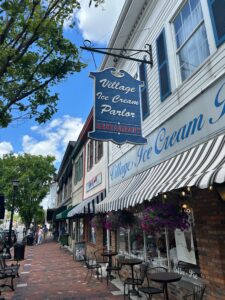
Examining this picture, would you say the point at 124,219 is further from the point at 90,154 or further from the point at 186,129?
the point at 90,154

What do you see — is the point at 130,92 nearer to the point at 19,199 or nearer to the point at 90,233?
the point at 90,233

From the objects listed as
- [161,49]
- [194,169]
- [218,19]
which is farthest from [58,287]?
[218,19]

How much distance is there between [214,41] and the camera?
16.7ft

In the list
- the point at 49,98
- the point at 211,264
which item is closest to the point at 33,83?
the point at 49,98

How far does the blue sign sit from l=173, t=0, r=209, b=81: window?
141 cm

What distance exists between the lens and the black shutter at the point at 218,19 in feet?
16.1

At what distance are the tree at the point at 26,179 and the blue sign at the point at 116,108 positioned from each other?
28352 mm

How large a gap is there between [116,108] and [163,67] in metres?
1.70

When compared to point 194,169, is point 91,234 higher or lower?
lower

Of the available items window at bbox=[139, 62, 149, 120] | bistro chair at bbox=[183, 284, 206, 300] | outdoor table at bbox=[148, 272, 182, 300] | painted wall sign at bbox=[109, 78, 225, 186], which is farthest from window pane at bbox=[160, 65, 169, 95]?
bistro chair at bbox=[183, 284, 206, 300]

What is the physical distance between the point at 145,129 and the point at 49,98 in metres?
2.87

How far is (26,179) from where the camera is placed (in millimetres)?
33188

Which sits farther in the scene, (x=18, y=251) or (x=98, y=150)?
(x=18, y=251)

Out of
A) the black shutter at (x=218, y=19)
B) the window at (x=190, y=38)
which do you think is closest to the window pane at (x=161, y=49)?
the window at (x=190, y=38)
